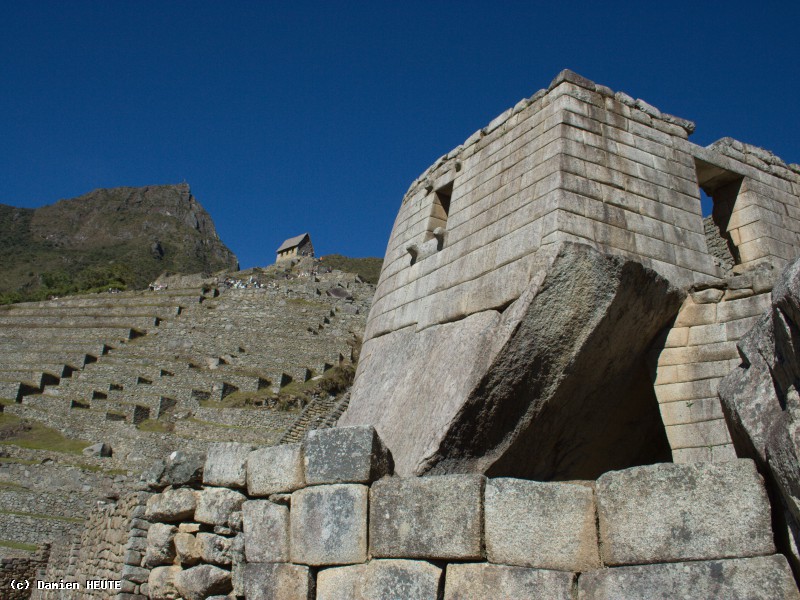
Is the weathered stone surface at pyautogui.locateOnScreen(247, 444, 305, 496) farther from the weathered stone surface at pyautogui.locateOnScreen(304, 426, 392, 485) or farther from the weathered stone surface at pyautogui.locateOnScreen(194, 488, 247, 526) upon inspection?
the weathered stone surface at pyautogui.locateOnScreen(194, 488, 247, 526)

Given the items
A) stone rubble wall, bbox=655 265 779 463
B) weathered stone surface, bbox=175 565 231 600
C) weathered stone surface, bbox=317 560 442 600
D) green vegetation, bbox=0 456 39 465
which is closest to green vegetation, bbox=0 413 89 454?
green vegetation, bbox=0 456 39 465

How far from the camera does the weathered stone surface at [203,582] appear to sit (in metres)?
5.25

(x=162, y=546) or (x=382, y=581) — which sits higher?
(x=162, y=546)

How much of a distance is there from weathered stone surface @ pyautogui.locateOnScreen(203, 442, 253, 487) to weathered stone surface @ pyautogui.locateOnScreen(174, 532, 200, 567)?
50 cm

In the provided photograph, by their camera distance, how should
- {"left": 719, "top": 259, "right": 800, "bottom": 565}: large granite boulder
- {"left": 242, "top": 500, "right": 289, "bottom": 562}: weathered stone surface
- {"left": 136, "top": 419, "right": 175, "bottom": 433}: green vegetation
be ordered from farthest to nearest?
{"left": 136, "top": 419, "right": 175, "bottom": 433}: green vegetation, {"left": 242, "top": 500, "right": 289, "bottom": 562}: weathered stone surface, {"left": 719, "top": 259, "right": 800, "bottom": 565}: large granite boulder

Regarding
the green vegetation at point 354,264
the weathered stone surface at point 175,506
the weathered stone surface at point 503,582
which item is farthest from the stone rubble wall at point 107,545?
the green vegetation at point 354,264

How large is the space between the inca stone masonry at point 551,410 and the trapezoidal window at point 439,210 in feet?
0.08

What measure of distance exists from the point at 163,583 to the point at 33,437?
1110 inches

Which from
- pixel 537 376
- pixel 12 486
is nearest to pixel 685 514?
pixel 537 376

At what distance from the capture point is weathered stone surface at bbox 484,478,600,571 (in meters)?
3.67

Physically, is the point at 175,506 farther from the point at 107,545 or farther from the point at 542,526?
the point at 107,545

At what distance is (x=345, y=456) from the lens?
461cm

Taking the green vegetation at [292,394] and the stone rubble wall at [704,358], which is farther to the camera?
the green vegetation at [292,394]

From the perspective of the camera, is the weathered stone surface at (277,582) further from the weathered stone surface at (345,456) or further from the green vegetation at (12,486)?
the green vegetation at (12,486)
